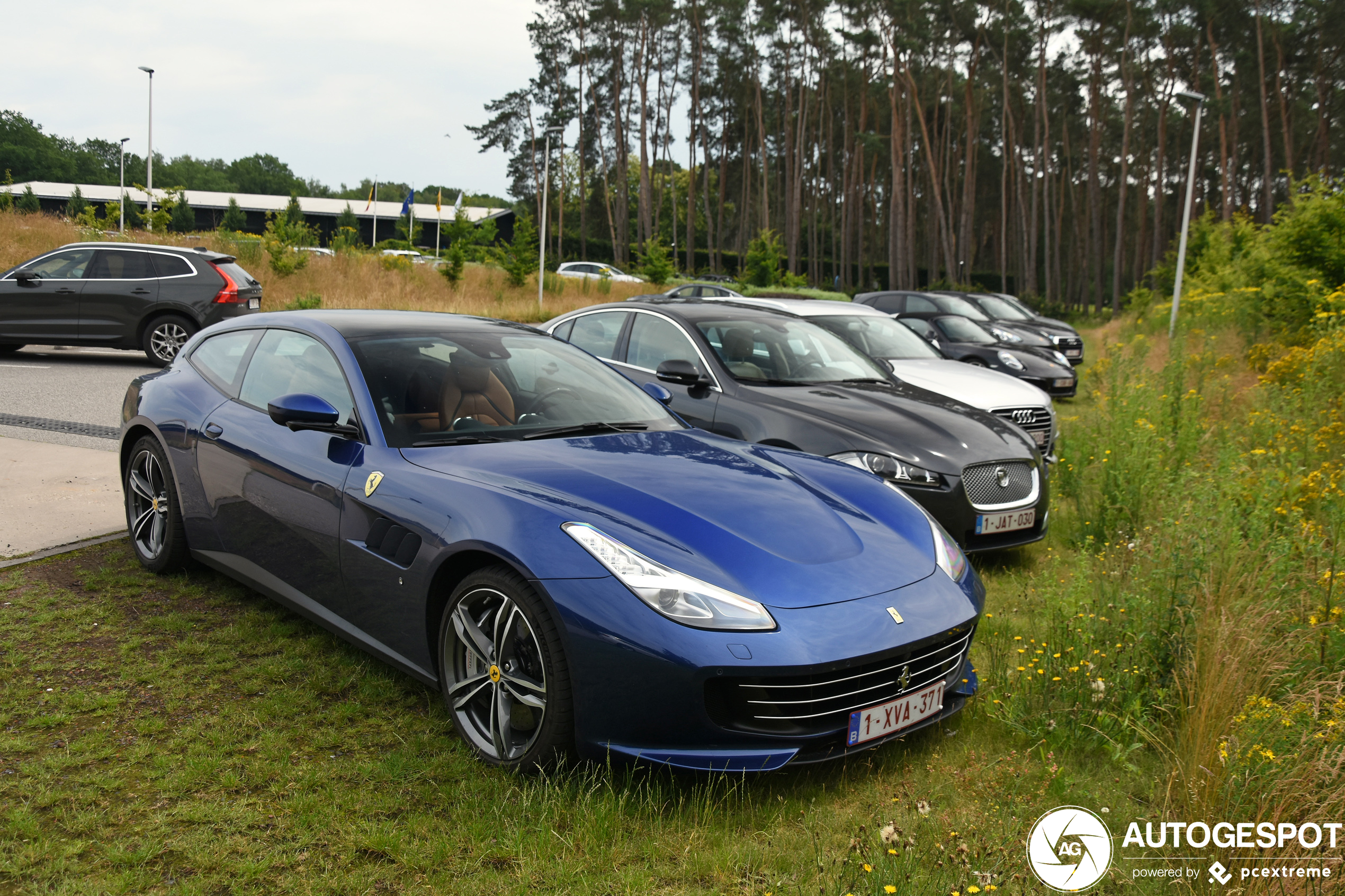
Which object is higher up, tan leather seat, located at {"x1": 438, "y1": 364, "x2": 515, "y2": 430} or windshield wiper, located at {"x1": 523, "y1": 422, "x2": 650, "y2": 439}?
tan leather seat, located at {"x1": 438, "y1": 364, "x2": 515, "y2": 430}

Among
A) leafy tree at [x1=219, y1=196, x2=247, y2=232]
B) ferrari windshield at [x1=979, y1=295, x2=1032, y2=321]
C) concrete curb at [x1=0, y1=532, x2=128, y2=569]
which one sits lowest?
concrete curb at [x1=0, y1=532, x2=128, y2=569]

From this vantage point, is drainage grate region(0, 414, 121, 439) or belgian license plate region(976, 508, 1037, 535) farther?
drainage grate region(0, 414, 121, 439)

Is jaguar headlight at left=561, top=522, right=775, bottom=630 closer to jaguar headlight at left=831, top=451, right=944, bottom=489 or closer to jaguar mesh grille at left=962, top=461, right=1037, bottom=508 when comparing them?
jaguar headlight at left=831, top=451, right=944, bottom=489

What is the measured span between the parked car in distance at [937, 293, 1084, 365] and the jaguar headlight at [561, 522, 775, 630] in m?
16.0

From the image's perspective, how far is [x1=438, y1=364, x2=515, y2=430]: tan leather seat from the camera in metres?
3.95

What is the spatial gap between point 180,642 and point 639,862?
8.38 ft

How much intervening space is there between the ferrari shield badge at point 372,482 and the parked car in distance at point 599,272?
31145 mm

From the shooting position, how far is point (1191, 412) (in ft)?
24.7

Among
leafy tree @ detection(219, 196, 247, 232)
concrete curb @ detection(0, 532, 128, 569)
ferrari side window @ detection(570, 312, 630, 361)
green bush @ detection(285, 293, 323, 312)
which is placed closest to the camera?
concrete curb @ detection(0, 532, 128, 569)

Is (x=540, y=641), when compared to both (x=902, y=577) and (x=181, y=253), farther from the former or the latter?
(x=181, y=253)

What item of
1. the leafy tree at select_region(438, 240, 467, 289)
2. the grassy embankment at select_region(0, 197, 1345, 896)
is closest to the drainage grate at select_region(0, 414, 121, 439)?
the grassy embankment at select_region(0, 197, 1345, 896)

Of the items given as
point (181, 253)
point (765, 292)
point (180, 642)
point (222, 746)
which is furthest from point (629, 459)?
point (765, 292)

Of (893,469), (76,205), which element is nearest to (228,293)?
(893,469)
